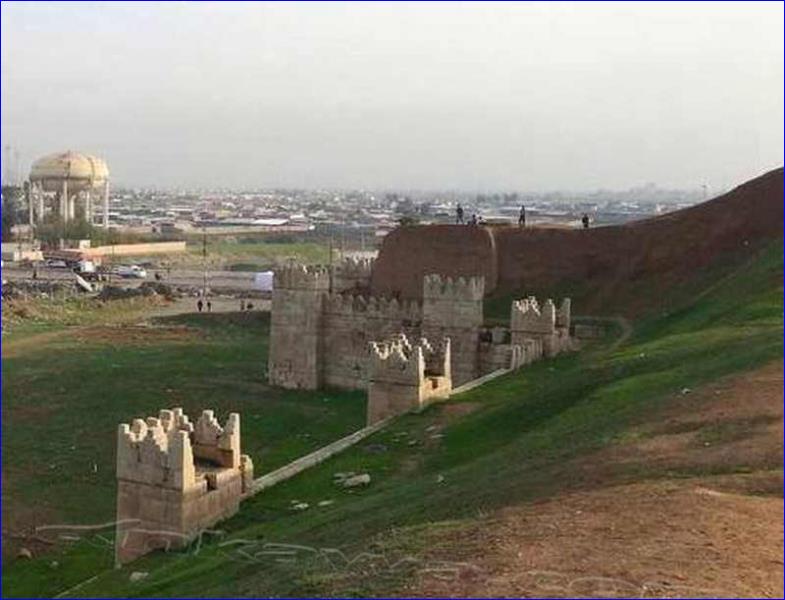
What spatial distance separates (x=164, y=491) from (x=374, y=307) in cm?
2388

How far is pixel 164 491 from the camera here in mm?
19266

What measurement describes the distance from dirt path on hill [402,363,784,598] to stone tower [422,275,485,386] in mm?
24557

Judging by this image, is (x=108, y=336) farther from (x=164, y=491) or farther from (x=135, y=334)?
(x=164, y=491)

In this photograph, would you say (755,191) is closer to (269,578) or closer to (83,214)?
(269,578)

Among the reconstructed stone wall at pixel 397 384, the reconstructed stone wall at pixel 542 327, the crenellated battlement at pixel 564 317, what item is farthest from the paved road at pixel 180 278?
the reconstructed stone wall at pixel 397 384

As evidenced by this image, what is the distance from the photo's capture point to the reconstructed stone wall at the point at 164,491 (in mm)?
19047

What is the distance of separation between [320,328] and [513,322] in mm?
8458

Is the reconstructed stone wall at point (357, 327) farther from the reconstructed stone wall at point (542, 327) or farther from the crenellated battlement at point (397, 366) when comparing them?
the crenellated battlement at point (397, 366)

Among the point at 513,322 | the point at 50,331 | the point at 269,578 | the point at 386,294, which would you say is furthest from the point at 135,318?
the point at 269,578

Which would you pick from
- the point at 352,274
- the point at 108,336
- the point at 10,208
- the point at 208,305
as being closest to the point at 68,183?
the point at 10,208

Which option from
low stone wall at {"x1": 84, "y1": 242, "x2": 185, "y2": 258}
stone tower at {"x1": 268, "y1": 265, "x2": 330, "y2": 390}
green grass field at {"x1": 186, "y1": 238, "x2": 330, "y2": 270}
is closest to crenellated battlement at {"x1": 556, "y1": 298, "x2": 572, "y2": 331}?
stone tower at {"x1": 268, "y1": 265, "x2": 330, "y2": 390}

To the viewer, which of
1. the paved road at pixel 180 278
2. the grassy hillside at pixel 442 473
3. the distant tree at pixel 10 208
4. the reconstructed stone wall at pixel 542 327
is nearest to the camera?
the grassy hillside at pixel 442 473

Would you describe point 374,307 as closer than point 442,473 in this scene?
No

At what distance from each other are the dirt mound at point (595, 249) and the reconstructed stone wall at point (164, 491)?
25572 mm
